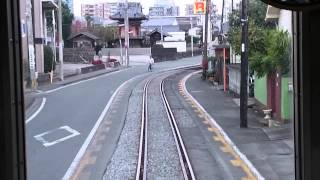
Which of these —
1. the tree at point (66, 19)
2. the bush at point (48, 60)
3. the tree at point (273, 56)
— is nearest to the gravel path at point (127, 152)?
the tree at point (273, 56)

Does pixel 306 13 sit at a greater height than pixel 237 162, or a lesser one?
greater

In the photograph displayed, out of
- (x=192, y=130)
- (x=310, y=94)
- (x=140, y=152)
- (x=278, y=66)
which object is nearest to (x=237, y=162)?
(x=140, y=152)

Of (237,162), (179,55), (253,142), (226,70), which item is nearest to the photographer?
(237,162)

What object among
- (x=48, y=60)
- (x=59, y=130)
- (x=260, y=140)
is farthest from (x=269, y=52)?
(x=48, y=60)

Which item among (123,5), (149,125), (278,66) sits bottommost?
(149,125)

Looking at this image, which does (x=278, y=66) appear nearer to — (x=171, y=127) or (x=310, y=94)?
(x=171, y=127)

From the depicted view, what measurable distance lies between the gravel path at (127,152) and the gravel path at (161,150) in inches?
13.1

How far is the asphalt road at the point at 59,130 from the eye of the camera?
37.1 feet

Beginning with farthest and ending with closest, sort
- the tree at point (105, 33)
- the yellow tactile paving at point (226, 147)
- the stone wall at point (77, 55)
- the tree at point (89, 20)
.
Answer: the tree at point (105, 33), the tree at point (89, 20), the stone wall at point (77, 55), the yellow tactile paving at point (226, 147)

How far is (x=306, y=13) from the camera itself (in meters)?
3.14

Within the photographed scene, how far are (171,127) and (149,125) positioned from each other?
2.95ft

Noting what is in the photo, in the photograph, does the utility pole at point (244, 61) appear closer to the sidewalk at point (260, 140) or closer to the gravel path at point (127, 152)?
the sidewalk at point (260, 140)

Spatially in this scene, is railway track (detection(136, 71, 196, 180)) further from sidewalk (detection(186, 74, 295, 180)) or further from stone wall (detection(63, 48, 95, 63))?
stone wall (detection(63, 48, 95, 63))

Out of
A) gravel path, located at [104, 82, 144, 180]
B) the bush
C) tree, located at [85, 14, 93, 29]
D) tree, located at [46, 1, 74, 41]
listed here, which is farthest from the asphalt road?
tree, located at [85, 14, 93, 29]
